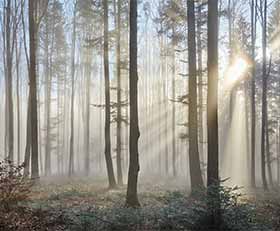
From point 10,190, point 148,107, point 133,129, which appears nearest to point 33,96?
point 133,129

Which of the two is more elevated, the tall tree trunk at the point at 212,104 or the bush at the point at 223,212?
the tall tree trunk at the point at 212,104

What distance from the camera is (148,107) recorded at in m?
40.3

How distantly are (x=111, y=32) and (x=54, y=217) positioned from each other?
33.6 feet

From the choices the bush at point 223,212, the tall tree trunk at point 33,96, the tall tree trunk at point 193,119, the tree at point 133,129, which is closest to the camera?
the bush at point 223,212

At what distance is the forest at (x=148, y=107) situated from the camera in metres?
7.45

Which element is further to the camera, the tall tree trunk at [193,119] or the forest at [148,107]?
the tall tree trunk at [193,119]

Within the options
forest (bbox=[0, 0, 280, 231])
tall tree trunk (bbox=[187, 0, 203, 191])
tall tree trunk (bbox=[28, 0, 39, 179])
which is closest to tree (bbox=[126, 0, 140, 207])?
forest (bbox=[0, 0, 280, 231])

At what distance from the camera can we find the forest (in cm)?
745

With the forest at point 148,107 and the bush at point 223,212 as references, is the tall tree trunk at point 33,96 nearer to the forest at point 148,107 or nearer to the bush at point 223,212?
the forest at point 148,107

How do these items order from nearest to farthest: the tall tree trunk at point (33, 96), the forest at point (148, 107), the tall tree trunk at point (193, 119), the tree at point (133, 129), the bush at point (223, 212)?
1. the bush at point (223, 212)
2. the forest at point (148, 107)
3. the tree at point (133, 129)
4. the tall tree trunk at point (193, 119)
5. the tall tree trunk at point (33, 96)

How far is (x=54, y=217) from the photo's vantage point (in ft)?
24.0

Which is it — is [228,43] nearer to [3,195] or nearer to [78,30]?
[78,30]

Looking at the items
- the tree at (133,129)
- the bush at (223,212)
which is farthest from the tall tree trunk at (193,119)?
the bush at (223,212)

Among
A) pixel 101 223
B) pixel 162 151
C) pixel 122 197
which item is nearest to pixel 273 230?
pixel 101 223
